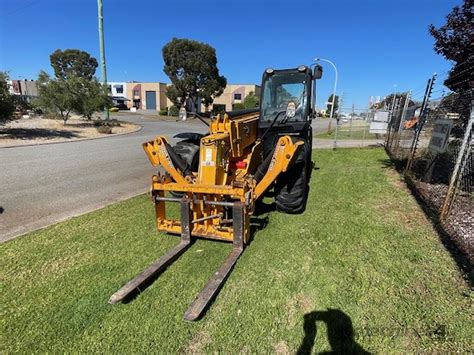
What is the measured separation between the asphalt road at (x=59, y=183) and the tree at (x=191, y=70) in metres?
28.1

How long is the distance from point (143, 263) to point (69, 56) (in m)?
66.8

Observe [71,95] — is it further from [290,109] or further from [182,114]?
[290,109]

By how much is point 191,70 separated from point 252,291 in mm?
40086

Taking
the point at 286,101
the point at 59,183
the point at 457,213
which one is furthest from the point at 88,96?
the point at 457,213

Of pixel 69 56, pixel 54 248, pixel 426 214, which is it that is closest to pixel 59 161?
pixel 54 248

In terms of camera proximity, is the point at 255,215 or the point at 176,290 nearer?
the point at 176,290

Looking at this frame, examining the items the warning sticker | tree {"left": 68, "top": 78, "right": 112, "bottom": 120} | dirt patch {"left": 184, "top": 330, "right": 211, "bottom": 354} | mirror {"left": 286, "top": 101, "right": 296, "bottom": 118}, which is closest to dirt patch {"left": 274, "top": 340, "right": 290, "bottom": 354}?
dirt patch {"left": 184, "top": 330, "right": 211, "bottom": 354}

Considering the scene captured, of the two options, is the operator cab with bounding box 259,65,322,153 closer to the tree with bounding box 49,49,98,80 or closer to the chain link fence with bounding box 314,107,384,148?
the chain link fence with bounding box 314,107,384,148

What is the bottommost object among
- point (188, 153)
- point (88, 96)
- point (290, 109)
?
point (188, 153)

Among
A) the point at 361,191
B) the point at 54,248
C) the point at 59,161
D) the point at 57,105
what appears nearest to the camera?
the point at 54,248

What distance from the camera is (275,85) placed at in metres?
6.54

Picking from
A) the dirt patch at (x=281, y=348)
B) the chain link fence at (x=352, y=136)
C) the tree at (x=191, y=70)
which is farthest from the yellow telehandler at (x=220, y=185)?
the tree at (x=191, y=70)

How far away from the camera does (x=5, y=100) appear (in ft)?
48.8

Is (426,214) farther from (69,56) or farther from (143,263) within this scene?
(69,56)
